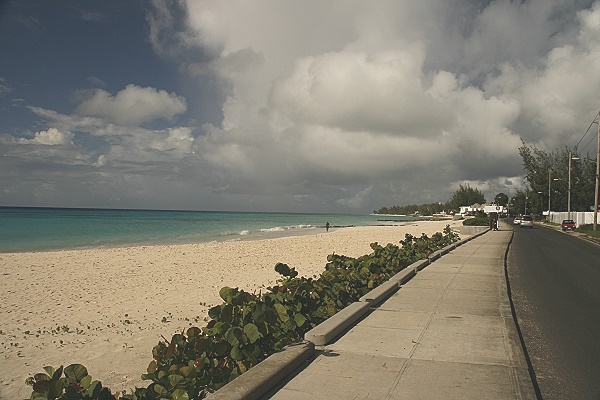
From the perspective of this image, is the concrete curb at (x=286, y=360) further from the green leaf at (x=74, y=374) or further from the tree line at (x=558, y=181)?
the tree line at (x=558, y=181)

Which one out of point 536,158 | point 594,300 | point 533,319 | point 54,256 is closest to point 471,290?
point 533,319

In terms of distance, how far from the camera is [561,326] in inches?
291

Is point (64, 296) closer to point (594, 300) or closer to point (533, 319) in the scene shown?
point (533, 319)

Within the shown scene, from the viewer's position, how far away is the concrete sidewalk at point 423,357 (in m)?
4.18

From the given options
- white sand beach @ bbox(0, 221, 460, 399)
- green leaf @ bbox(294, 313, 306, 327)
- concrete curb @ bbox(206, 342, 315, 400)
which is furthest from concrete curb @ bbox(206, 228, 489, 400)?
white sand beach @ bbox(0, 221, 460, 399)

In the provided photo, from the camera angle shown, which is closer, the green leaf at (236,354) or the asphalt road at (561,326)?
the green leaf at (236,354)

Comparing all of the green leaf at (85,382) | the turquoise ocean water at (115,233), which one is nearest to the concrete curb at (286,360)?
the green leaf at (85,382)

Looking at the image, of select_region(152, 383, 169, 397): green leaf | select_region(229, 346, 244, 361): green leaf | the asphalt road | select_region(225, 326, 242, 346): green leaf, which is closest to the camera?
select_region(152, 383, 169, 397): green leaf

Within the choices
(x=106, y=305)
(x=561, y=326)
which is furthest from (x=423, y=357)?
(x=106, y=305)

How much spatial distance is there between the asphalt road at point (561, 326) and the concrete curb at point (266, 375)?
2.41 metres

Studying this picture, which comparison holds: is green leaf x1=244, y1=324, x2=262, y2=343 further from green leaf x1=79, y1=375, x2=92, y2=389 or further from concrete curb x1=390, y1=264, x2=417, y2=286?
concrete curb x1=390, y1=264, x2=417, y2=286

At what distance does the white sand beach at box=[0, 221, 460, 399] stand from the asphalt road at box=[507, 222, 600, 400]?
16.8 ft

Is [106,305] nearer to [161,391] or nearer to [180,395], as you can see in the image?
[161,391]

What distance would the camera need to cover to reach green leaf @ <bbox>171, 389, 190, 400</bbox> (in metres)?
3.55
